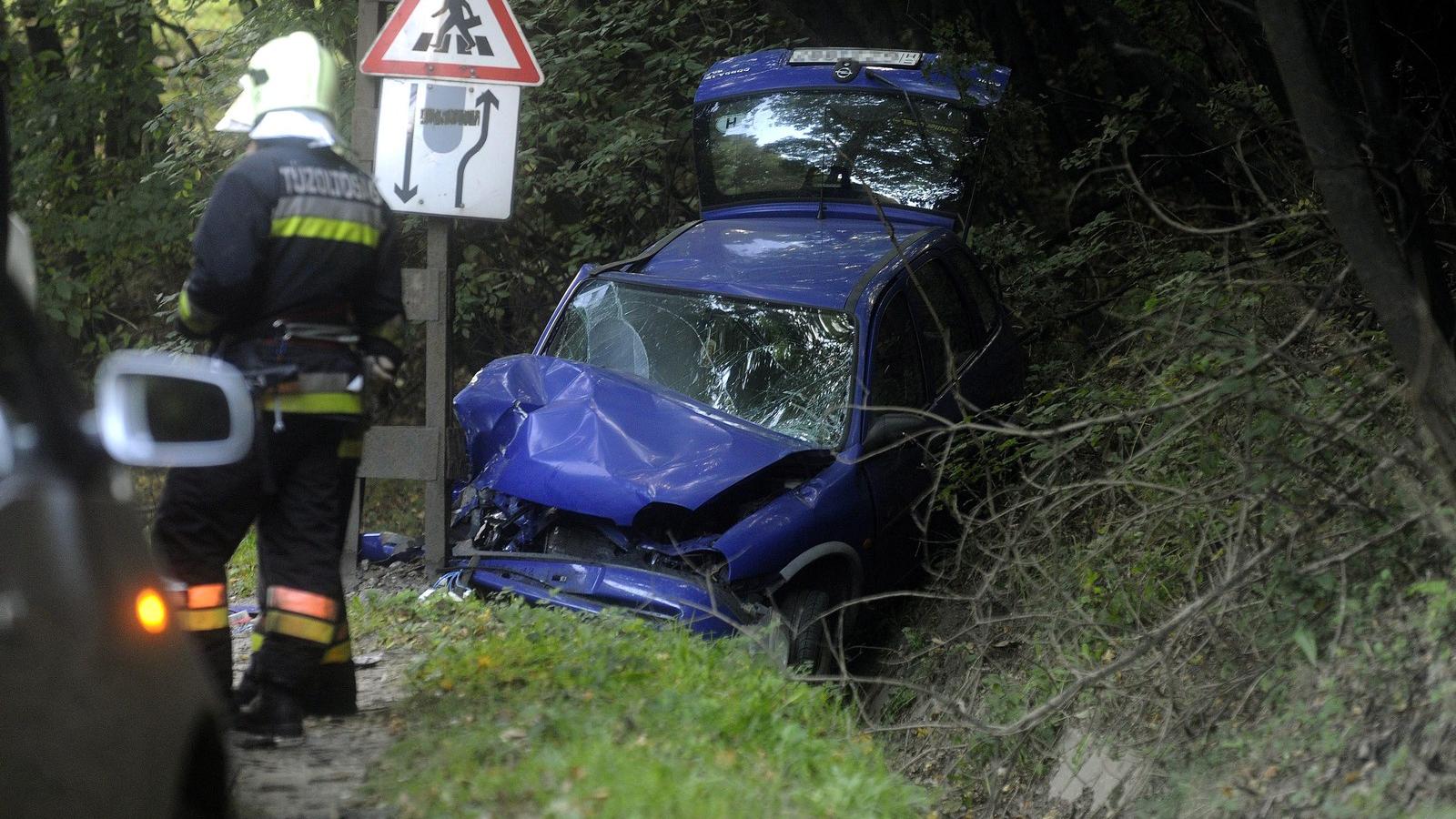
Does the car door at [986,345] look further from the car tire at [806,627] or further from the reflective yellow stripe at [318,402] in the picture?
the reflective yellow stripe at [318,402]

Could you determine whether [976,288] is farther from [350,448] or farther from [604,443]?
[350,448]

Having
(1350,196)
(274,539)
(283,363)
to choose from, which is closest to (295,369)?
(283,363)

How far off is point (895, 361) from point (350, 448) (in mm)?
2992

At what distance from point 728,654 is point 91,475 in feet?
9.76

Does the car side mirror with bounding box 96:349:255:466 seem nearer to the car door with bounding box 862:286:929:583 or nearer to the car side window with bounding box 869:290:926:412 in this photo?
the car door with bounding box 862:286:929:583

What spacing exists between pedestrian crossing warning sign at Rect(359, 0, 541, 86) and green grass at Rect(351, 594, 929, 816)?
7.97 ft

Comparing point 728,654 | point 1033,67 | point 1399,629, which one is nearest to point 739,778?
point 728,654

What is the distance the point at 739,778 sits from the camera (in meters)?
3.77

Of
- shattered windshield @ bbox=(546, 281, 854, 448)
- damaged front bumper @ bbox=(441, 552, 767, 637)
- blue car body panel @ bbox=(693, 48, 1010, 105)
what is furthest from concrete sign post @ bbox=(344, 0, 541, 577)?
blue car body panel @ bbox=(693, 48, 1010, 105)

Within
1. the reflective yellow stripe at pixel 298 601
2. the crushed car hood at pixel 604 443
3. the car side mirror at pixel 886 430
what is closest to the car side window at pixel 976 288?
the car side mirror at pixel 886 430

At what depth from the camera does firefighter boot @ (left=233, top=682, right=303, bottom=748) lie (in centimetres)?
411

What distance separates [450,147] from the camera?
6.34 meters

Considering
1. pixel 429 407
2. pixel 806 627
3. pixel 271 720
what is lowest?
pixel 806 627

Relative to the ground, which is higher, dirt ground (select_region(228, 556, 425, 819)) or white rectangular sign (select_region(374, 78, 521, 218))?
white rectangular sign (select_region(374, 78, 521, 218))
